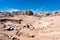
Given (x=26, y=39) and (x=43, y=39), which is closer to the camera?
(x=43, y=39)

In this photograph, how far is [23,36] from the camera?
13.3 metres

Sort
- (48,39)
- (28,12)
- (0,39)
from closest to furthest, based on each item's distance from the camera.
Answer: (48,39), (0,39), (28,12)

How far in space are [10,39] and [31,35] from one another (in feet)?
6.83

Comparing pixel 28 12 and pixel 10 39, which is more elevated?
pixel 28 12

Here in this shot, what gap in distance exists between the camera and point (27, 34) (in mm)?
12938

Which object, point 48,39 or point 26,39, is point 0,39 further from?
point 48,39

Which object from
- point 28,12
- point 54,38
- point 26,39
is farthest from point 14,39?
point 28,12

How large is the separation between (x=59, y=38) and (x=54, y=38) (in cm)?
45

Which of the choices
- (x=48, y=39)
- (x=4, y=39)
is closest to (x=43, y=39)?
(x=48, y=39)

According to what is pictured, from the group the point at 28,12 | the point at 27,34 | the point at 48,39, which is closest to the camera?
the point at 48,39

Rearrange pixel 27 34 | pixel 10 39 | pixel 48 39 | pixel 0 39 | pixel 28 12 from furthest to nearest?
pixel 28 12 → pixel 27 34 → pixel 10 39 → pixel 0 39 → pixel 48 39

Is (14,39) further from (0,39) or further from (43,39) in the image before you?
(43,39)

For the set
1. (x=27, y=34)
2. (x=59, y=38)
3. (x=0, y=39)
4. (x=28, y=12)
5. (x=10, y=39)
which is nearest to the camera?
(x=59, y=38)

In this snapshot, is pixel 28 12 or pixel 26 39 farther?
pixel 28 12
